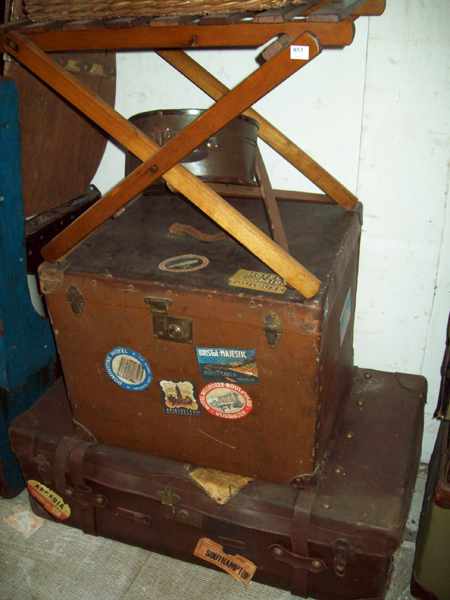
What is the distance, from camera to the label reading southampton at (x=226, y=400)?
4.67ft

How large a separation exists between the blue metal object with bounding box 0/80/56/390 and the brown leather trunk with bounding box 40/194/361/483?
285 millimetres

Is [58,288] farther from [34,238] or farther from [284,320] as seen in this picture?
[284,320]

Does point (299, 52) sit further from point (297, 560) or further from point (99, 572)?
point (99, 572)

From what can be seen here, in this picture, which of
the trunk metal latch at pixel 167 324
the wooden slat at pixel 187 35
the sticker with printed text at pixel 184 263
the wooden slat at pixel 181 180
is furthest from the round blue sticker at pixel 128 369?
the wooden slat at pixel 187 35

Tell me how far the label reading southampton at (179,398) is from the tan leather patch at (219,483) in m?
0.20

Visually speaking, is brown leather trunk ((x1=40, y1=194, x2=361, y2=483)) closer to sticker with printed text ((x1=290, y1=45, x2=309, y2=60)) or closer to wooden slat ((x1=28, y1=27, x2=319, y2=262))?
wooden slat ((x1=28, y1=27, x2=319, y2=262))

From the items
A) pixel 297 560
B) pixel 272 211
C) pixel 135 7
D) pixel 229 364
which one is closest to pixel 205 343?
pixel 229 364

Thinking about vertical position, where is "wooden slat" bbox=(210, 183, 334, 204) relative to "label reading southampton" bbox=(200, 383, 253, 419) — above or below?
above

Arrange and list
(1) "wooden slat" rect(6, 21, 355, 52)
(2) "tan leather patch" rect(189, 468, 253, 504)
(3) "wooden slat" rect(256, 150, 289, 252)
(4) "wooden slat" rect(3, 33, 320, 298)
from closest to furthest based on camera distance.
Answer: (1) "wooden slat" rect(6, 21, 355, 52), (4) "wooden slat" rect(3, 33, 320, 298), (3) "wooden slat" rect(256, 150, 289, 252), (2) "tan leather patch" rect(189, 468, 253, 504)

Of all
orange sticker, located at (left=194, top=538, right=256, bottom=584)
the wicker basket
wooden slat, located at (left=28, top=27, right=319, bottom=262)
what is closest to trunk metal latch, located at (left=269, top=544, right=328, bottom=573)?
orange sticker, located at (left=194, top=538, right=256, bottom=584)

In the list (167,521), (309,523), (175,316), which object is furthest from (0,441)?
(309,523)

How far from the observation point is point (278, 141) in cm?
170

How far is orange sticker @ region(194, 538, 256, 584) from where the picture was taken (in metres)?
1.61

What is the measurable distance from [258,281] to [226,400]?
0.34m
